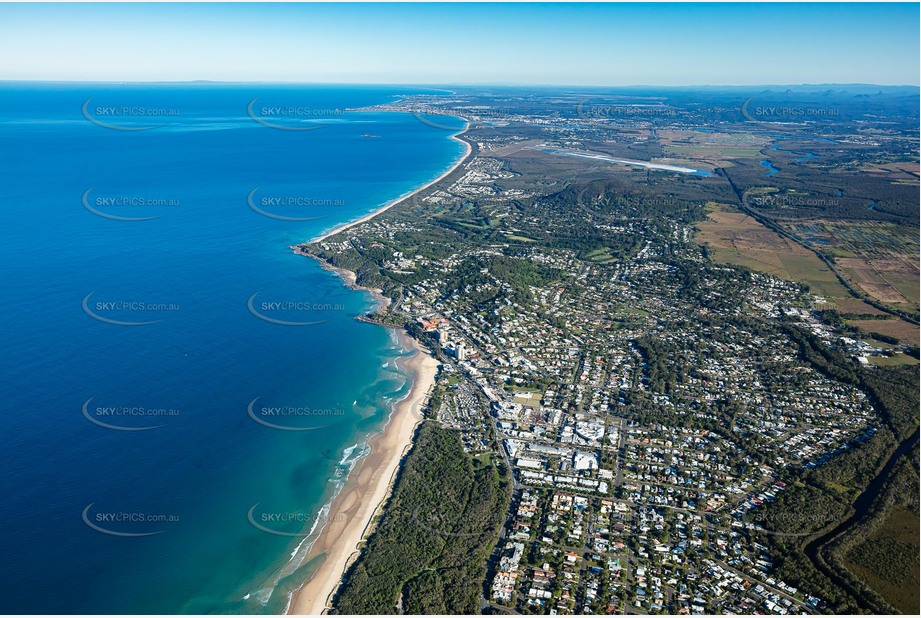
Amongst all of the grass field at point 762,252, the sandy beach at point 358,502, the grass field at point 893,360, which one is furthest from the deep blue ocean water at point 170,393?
the grass field at point 762,252

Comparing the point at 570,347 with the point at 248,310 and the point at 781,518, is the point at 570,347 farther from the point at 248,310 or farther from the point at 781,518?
the point at 248,310

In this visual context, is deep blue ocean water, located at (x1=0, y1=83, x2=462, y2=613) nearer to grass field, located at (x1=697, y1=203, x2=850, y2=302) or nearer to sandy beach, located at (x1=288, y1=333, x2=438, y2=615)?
sandy beach, located at (x1=288, y1=333, x2=438, y2=615)

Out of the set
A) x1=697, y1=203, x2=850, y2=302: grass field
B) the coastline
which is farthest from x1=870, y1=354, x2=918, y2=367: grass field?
the coastline

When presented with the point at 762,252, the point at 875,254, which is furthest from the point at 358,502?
the point at 875,254

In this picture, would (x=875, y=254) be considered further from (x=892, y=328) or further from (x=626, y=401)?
(x=626, y=401)

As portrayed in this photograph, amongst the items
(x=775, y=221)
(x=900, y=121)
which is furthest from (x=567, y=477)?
(x=900, y=121)

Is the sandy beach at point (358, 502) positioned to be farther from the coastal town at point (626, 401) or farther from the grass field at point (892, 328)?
the grass field at point (892, 328)
